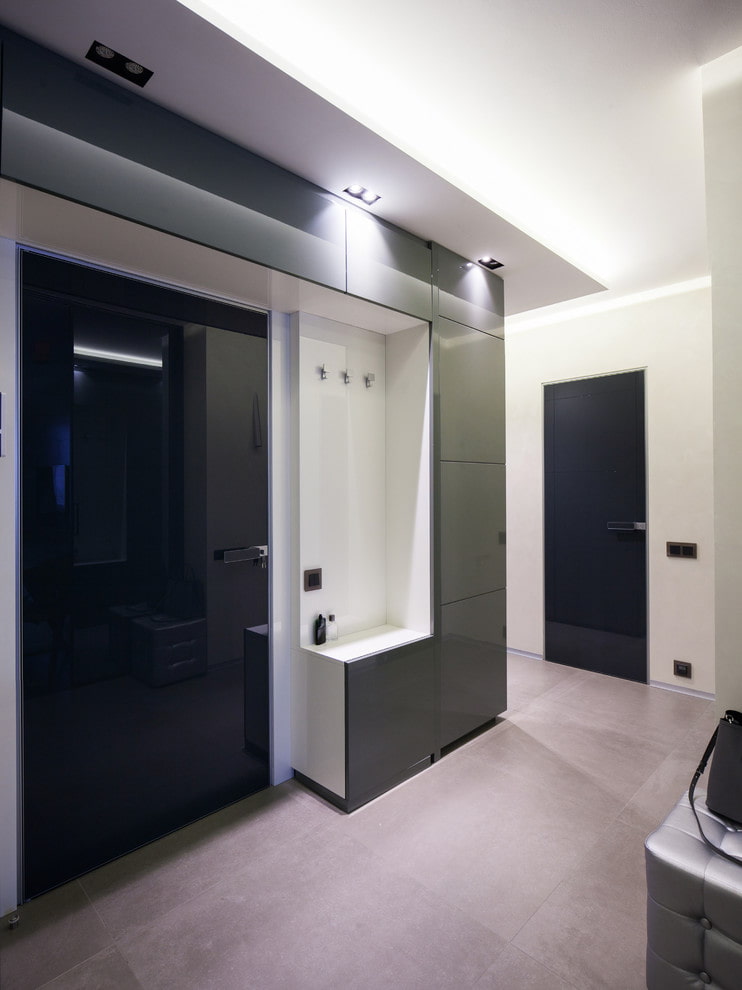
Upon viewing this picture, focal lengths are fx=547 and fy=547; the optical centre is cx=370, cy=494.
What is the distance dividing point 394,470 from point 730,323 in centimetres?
178

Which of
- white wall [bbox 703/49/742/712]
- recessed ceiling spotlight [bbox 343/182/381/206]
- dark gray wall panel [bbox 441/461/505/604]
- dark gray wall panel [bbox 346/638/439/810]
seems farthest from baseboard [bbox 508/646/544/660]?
recessed ceiling spotlight [bbox 343/182/381/206]

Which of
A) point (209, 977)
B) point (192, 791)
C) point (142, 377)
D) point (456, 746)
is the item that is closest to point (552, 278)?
point (142, 377)

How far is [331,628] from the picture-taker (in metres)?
2.91

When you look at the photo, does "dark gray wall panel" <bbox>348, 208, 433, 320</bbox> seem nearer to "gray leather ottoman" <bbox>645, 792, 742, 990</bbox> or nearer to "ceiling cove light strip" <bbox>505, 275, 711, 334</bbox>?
"ceiling cove light strip" <bbox>505, 275, 711, 334</bbox>

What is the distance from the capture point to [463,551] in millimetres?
3252

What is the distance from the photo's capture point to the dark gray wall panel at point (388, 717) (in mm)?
2596

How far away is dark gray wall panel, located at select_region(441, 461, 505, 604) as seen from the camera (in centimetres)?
314

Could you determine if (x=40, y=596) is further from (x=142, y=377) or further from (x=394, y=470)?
(x=394, y=470)

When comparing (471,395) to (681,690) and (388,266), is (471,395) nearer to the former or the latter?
(388,266)

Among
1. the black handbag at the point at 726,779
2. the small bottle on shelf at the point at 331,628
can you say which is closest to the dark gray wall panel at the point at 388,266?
the small bottle on shelf at the point at 331,628

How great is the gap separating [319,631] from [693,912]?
6.01 ft

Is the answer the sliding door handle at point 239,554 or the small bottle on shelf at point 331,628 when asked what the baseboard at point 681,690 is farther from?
the sliding door handle at point 239,554

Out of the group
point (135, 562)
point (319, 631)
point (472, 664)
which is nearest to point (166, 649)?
point (135, 562)

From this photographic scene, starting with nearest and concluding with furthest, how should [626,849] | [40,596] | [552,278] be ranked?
[40,596], [626,849], [552,278]
